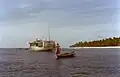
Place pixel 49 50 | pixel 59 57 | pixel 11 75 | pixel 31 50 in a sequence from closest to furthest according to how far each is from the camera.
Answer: pixel 11 75
pixel 59 57
pixel 49 50
pixel 31 50

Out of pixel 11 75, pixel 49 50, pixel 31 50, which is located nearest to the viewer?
pixel 11 75

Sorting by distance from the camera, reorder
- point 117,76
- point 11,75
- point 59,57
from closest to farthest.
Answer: point 117,76 < point 11,75 < point 59,57

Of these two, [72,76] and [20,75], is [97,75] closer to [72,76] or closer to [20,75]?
[72,76]

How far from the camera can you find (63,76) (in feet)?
38.3

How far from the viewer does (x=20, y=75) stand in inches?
473

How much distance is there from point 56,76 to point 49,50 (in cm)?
2814

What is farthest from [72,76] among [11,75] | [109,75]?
[11,75]

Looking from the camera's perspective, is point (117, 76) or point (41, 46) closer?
point (117, 76)

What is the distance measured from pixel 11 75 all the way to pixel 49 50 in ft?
91.0

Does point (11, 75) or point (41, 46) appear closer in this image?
point (11, 75)

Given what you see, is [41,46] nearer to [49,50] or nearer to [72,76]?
[49,50]

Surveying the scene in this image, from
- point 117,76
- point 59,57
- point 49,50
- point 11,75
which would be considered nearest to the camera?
point 117,76

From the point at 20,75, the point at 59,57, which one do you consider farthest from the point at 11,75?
the point at 59,57

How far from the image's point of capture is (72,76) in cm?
1156
